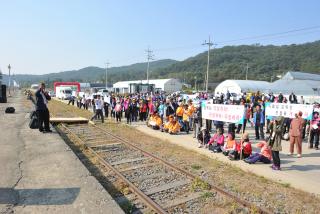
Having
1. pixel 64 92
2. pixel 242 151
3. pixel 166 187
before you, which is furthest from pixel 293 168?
pixel 64 92

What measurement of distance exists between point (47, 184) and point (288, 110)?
11513 millimetres

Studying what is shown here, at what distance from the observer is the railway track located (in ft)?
22.8

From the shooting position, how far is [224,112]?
13.7 meters

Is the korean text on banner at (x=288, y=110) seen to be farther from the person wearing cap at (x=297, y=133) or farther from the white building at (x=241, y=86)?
the white building at (x=241, y=86)

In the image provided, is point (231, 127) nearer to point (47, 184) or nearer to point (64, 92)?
point (47, 184)

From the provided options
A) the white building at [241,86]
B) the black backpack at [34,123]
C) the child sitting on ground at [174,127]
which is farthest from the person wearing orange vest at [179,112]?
the white building at [241,86]

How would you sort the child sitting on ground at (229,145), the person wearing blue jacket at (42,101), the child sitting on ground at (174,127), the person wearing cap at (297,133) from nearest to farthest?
1. the child sitting on ground at (229,145)
2. the person wearing cap at (297,133)
3. the person wearing blue jacket at (42,101)
4. the child sitting on ground at (174,127)

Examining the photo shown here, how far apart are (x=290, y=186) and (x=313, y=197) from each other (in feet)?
3.02

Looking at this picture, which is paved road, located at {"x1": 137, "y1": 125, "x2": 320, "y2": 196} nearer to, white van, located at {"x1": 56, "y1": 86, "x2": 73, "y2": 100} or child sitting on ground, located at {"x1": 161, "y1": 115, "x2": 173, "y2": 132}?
child sitting on ground, located at {"x1": 161, "y1": 115, "x2": 173, "y2": 132}

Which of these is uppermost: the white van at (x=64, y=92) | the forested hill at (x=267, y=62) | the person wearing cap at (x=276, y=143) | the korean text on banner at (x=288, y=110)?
the forested hill at (x=267, y=62)

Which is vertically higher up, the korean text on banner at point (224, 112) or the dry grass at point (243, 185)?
the korean text on banner at point (224, 112)

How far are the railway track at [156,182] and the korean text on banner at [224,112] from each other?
3700 mm

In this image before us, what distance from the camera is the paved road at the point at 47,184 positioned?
6363 millimetres

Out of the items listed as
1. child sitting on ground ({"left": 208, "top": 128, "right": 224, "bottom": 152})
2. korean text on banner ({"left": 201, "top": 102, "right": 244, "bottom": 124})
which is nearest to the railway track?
child sitting on ground ({"left": 208, "top": 128, "right": 224, "bottom": 152})
